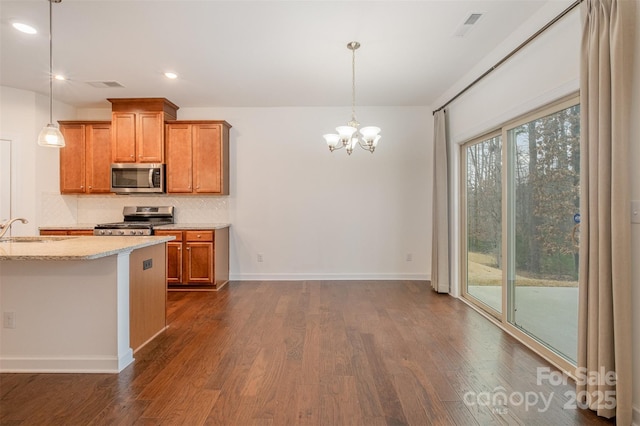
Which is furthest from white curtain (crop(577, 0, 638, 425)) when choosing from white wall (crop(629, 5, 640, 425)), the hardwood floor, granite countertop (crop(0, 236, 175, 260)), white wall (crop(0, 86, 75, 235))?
white wall (crop(0, 86, 75, 235))

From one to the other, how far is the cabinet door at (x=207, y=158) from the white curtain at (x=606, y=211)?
4.44 m

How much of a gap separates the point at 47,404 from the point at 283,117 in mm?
4550

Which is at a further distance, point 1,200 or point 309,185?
point 309,185

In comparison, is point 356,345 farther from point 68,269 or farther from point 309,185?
point 309,185

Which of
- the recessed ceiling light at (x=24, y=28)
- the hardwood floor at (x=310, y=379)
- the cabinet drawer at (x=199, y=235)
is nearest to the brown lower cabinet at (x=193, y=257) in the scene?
the cabinet drawer at (x=199, y=235)

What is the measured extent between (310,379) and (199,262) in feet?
9.80

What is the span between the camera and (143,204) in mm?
5480

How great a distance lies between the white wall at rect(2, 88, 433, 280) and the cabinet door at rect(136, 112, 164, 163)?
1.79ft

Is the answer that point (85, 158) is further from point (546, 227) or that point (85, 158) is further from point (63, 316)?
point (546, 227)

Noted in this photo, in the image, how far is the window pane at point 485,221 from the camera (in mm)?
3682

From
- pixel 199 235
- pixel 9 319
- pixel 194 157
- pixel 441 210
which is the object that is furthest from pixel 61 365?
pixel 441 210

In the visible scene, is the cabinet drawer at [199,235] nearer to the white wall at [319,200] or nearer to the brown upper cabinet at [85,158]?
the white wall at [319,200]

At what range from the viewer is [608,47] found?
1915mm

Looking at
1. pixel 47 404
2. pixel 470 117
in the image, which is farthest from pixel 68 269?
pixel 470 117
